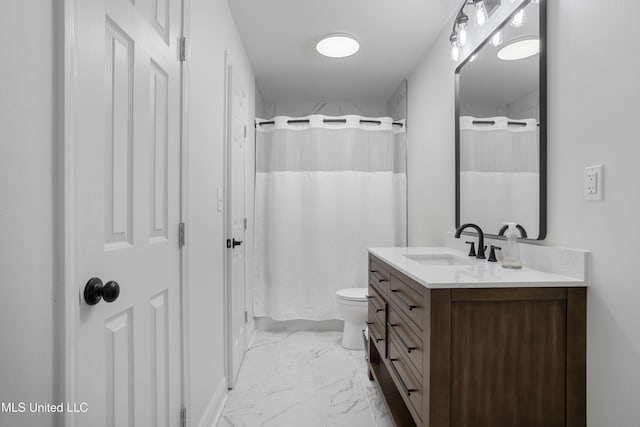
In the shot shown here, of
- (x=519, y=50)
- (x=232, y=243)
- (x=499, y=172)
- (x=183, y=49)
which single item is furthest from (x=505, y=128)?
(x=232, y=243)

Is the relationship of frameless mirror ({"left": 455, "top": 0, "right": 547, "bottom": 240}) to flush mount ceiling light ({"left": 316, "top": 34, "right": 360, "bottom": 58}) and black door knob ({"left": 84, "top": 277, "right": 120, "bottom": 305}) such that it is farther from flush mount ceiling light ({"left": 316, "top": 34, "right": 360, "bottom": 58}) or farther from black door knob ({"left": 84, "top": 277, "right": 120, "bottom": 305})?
black door knob ({"left": 84, "top": 277, "right": 120, "bottom": 305})

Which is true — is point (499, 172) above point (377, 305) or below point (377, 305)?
above

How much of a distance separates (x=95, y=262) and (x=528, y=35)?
1774mm

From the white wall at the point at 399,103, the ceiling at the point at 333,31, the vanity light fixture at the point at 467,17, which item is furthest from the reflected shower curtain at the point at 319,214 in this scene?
the vanity light fixture at the point at 467,17

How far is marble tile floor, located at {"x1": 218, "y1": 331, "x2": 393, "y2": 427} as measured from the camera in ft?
5.96

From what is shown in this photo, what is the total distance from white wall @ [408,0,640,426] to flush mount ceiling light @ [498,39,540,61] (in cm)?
8

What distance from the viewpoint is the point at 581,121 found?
1.22m

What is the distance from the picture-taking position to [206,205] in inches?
66.6

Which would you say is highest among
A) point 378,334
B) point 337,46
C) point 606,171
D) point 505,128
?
point 337,46

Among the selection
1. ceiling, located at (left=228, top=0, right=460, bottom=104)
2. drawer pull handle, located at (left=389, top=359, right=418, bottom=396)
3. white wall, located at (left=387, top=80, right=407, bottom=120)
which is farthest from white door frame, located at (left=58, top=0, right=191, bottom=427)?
white wall, located at (left=387, top=80, right=407, bottom=120)

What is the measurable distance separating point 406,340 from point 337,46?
207cm

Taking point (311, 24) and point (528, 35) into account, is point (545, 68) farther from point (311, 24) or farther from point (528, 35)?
point (311, 24)

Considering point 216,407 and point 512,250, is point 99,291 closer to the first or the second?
point 216,407

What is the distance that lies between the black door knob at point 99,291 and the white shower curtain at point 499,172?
151 centimetres
